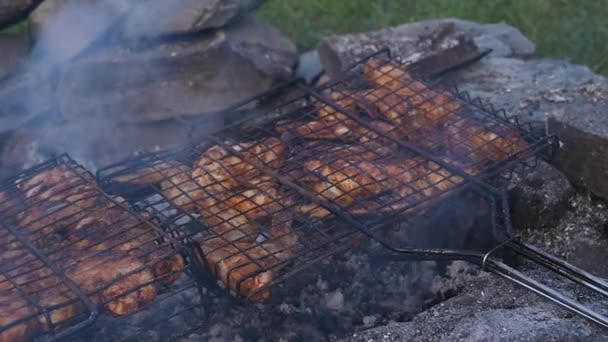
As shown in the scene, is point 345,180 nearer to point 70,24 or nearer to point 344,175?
point 344,175

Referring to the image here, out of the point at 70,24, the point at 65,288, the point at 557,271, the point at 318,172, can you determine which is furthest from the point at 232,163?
the point at 70,24

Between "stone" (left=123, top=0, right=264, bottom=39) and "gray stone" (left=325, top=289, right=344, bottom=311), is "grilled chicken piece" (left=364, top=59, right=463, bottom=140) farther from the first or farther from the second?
"stone" (left=123, top=0, right=264, bottom=39)

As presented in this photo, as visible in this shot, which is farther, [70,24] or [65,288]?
[70,24]

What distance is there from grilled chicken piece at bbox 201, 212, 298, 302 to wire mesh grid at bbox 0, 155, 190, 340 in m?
0.11

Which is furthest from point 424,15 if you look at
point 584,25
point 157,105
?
point 157,105

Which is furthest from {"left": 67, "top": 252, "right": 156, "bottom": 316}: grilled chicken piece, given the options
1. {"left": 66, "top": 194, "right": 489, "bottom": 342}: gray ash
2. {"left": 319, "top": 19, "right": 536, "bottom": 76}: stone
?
{"left": 319, "top": 19, "right": 536, "bottom": 76}: stone

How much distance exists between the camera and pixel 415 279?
3158 mm

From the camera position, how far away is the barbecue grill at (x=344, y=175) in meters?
2.52

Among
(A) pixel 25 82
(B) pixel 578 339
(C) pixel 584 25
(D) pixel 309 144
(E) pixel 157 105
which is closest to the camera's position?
(B) pixel 578 339

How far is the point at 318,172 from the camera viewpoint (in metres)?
2.88

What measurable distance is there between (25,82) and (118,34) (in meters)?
0.51

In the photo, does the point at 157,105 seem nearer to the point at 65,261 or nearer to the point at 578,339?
the point at 65,261

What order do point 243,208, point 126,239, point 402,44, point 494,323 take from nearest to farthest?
point 494,323 < point 126,239 < point 243,208 < point 402,44

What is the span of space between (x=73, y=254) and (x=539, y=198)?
1.82 metres
